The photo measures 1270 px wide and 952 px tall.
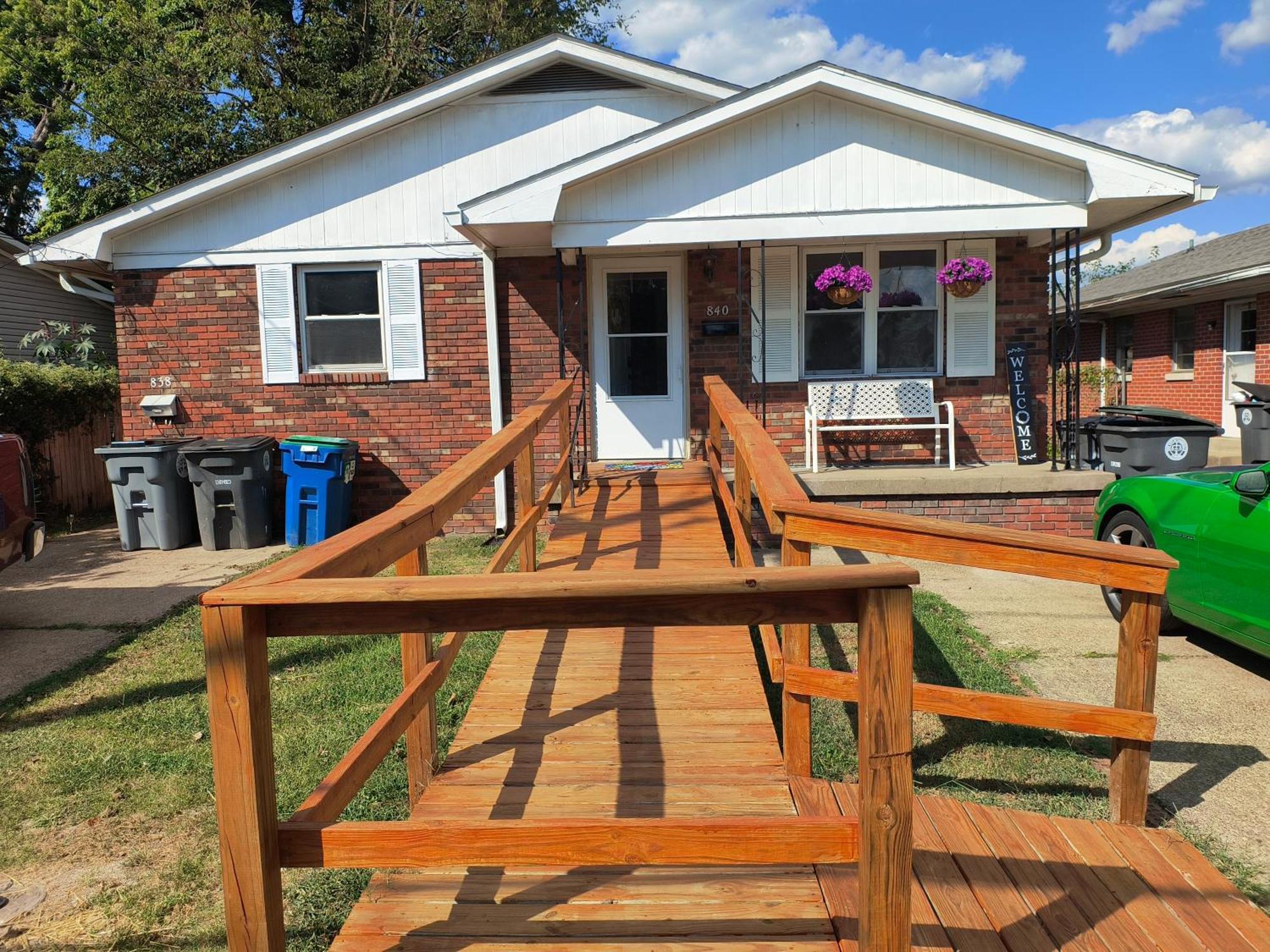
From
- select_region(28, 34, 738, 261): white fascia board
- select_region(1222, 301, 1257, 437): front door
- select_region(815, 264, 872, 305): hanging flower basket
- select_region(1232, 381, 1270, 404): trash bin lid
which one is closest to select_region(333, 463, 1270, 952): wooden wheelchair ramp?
select_region(815, 264, 872, 305): hanging flower basket

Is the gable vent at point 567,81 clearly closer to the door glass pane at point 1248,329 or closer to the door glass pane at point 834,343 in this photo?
the door glass pane at point 834,343

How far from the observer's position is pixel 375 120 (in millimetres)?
9641

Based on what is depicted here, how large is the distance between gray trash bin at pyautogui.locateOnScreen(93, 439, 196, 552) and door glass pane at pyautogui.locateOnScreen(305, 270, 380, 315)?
215cm

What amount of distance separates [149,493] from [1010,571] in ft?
30.1

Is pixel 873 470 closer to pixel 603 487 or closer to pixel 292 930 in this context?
pixel 603 487

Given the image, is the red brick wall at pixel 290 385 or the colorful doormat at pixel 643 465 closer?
the colorful doormat at pixel 643 465

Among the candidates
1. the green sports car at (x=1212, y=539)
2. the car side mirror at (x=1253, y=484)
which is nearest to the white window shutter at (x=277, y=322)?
the green sports car at (x=1212, y=539)

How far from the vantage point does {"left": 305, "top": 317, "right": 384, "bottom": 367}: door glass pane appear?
10.2 metres

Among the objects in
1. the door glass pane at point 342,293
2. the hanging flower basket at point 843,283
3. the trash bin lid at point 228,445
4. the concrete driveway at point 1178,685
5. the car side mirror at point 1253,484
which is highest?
the door glass pane at point 342,293

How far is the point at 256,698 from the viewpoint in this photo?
182cm

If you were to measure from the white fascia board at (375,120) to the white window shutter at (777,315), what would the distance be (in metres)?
1.95

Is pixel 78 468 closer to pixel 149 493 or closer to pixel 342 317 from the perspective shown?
pixel 149 493

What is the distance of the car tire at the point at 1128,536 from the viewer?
581 cm

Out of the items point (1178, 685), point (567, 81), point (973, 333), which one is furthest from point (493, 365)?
point (1178, 685)
